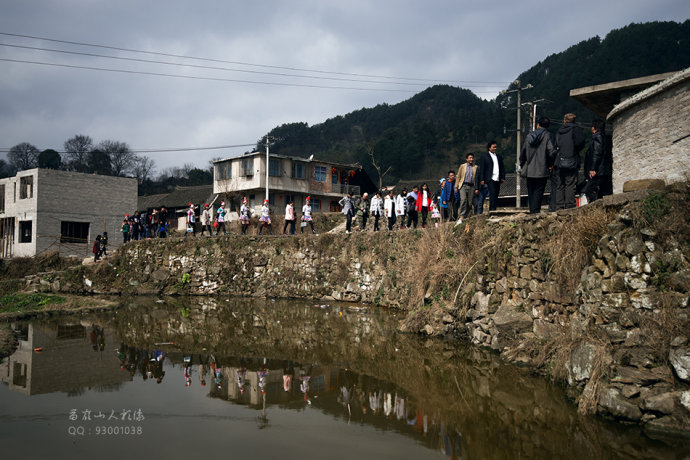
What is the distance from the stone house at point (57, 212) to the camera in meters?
28.8

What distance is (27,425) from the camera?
5.51 meters

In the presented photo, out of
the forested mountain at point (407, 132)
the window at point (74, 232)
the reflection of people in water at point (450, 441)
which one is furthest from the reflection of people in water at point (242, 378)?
the forested mountain at point (407, 132)

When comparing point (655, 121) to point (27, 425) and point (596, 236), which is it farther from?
point (27, 425)

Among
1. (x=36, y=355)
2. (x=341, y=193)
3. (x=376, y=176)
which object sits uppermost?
(x=376, y=176)

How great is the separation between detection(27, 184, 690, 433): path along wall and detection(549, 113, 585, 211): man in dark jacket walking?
662mm

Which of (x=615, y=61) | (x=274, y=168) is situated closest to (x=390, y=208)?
(x=274, y=168)

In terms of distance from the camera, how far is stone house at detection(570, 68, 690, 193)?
6.57 meters

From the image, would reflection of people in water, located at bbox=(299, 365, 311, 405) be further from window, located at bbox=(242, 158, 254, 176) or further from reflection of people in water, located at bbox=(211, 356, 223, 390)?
window, located at bbox=(242, 158, 254, 176)

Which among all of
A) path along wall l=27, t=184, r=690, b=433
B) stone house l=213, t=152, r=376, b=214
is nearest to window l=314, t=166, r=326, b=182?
stone house l=213, t=152, r=376, b=214

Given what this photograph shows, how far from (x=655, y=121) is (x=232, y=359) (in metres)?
8.30

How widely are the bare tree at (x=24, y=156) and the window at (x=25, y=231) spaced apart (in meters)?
36.8

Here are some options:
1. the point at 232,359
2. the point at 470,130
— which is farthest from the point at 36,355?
the point at 470,130

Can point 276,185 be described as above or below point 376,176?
below

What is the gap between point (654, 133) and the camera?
7.18 m
